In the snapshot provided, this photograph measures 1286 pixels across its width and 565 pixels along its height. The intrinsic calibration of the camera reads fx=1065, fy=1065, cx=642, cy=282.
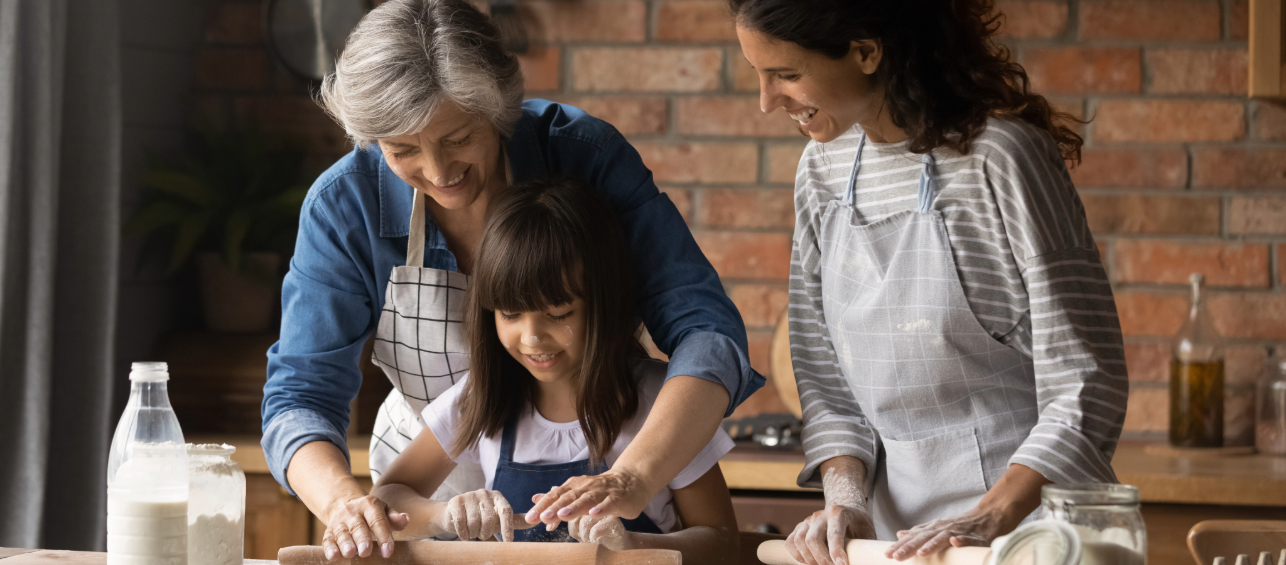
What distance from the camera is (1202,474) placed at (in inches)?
70.4

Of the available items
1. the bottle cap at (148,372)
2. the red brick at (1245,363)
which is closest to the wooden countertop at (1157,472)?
the red brick at (1245,363)

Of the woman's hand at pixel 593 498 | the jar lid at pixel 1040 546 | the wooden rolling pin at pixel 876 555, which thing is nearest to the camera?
the jar lid at pixel 1040 546

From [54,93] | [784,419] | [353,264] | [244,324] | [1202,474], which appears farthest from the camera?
[244,324]

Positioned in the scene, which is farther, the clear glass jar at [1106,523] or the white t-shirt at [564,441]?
the white t-shirt at [564,441]

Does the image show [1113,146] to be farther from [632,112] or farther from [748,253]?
[632,112]

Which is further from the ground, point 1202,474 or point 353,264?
Result: point 353,264

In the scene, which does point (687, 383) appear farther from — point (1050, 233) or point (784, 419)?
point (784, 419)

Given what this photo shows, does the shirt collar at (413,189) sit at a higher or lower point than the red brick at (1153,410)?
higher

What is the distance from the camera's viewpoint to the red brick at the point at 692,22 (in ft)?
7.55

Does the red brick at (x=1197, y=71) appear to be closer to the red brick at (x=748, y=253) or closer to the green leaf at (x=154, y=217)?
the red brick at (x=748, y=253)

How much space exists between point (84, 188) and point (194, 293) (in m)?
0.49

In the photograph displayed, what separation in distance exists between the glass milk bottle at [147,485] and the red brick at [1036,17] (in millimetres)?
1827

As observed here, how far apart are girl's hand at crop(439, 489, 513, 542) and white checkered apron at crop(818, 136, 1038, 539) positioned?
46 cm

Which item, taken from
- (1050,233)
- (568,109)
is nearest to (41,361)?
(568,109)
